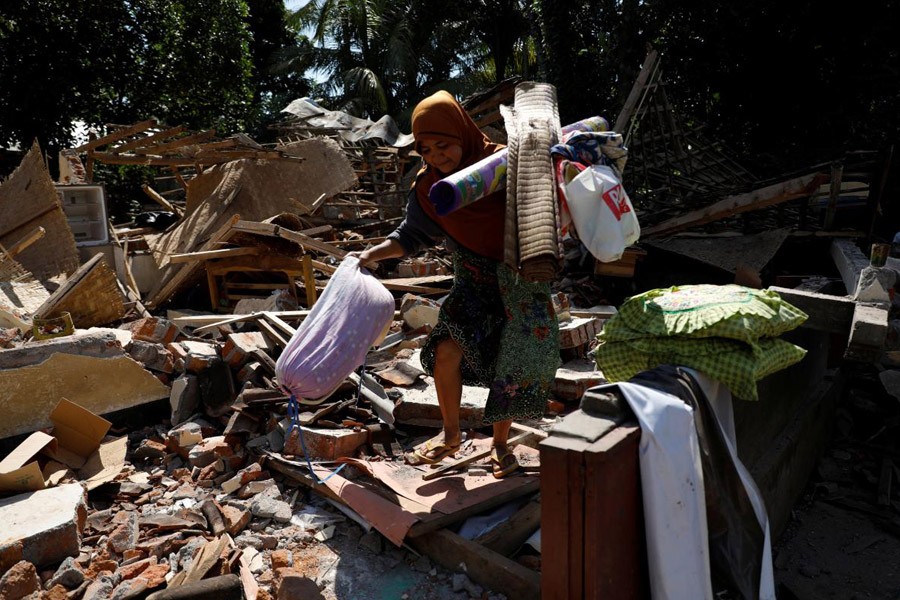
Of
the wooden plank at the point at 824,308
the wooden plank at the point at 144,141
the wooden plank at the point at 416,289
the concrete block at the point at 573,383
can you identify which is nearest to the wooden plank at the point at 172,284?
the wooden plank at the point at 144,141

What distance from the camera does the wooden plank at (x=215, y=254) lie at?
6863mm

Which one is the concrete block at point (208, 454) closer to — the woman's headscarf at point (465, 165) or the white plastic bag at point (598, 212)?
the woman's headscarf at point (465, 165)

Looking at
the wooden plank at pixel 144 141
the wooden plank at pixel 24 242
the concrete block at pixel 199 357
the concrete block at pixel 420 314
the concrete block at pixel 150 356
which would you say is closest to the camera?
the concrete block at pixel 199 357

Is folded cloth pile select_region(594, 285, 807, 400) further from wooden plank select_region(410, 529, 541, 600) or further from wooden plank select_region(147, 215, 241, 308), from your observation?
wooden plank select_region(147, 215, 241, 308)

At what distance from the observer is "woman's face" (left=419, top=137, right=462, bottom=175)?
2.86 meters

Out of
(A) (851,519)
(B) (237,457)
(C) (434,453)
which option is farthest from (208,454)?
(A) (851,519)

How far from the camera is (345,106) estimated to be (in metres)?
20.6

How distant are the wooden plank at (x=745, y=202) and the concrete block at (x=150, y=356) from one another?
214 inches

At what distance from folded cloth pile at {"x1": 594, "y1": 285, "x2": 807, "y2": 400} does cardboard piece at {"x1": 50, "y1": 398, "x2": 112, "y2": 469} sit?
10.1ft

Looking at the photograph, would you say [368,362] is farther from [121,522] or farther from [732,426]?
[732,426]

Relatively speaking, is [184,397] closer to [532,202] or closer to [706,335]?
[532,202]

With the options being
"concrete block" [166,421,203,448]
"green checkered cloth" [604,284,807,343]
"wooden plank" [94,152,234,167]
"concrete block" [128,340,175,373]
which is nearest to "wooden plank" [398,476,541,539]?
"green checkered cloth" [604,284,807,343]

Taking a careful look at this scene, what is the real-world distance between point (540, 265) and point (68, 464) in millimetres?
3072

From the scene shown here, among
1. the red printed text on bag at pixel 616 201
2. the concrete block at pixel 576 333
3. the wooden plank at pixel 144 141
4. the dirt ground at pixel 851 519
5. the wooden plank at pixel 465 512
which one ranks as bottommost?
the dirt ground at pixel 851 519
